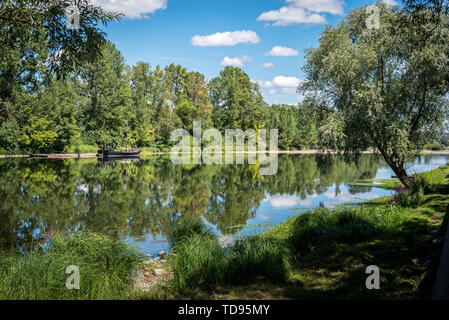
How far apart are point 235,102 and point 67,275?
6666cm

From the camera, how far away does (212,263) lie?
5.97 m

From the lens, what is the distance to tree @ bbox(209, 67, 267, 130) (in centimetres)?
7062

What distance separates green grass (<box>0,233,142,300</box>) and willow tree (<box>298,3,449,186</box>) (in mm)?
9889

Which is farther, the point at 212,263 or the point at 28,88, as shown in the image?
the point at 28,88

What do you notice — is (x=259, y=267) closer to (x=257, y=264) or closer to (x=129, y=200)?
(x=257, y=264)

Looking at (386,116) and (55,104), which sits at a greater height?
(55,104)

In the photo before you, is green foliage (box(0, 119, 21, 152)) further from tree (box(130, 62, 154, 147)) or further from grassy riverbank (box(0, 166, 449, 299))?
grassy riverbank (box(0, 166, 449, 299))

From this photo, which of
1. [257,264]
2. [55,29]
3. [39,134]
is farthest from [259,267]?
[39,134]

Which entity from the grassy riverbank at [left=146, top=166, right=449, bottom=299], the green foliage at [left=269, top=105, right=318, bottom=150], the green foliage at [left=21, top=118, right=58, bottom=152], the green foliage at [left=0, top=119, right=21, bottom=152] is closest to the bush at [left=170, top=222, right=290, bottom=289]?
the grassy riverbank at [left=146, top=166, right=449, bottom=299]

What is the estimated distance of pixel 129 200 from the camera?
1698 cm
